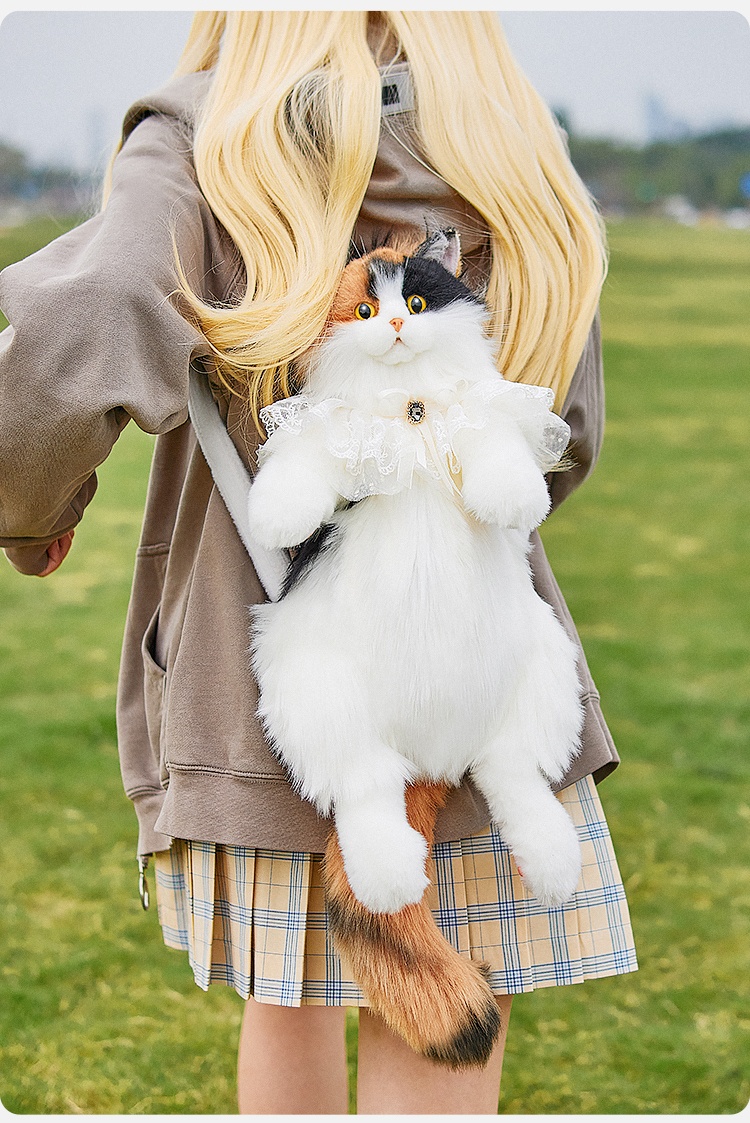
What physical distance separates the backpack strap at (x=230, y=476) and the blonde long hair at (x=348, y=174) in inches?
1.3

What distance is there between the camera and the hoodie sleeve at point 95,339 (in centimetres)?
87

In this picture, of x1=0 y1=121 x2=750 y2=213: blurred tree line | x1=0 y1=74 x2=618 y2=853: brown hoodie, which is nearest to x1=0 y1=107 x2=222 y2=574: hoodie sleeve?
x1=0 y1=74 x2=618 y2=853: brown hoodie

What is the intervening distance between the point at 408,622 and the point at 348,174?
0.42 meters

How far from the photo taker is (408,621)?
3.02ft

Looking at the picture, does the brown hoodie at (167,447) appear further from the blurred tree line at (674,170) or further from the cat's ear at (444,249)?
the blurred tree line at (674,170)

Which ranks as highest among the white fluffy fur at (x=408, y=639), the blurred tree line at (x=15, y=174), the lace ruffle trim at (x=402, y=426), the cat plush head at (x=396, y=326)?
the cat plush head at (x=396, y=326)

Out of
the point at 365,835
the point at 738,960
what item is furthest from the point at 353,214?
the point at 738,960

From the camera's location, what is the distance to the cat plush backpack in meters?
0.92

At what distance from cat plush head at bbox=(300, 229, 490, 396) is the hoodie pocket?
358mm

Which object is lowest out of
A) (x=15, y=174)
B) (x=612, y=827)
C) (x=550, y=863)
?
(x=612, y=827)

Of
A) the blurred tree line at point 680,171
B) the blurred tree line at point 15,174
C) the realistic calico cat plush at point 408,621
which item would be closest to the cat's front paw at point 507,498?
the realistic calico cat plush at point 408,621

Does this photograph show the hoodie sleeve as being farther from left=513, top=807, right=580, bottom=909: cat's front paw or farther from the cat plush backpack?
→ left=513, top=807, right=580, bottom=909: cat's front paw

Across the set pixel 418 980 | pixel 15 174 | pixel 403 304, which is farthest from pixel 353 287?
pixel 15 174

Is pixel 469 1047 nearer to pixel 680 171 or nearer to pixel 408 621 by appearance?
pixel 408 621
